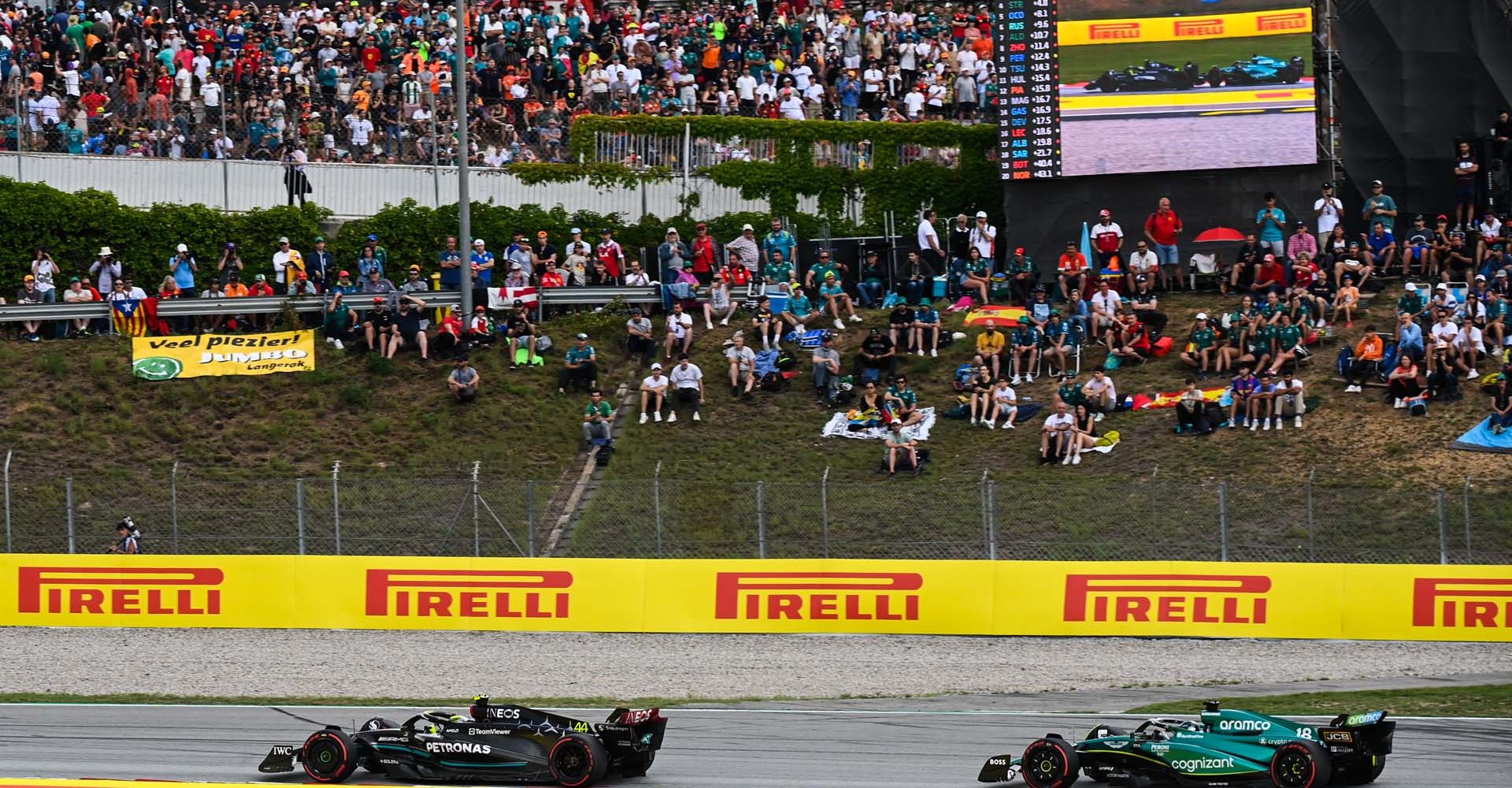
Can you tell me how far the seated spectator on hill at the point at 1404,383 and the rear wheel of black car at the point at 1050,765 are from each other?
14256 millimetres

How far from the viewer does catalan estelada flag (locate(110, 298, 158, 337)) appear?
31.8 metres

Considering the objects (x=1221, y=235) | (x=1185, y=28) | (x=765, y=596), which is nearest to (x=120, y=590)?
(x=765, y=596)

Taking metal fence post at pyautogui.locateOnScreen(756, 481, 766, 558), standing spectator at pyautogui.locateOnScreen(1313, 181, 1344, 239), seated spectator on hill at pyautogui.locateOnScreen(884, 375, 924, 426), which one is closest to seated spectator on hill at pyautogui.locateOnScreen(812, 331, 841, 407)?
seated spectator on hill at pyautogui.locateOnScreen(884, 375, 924, 426)

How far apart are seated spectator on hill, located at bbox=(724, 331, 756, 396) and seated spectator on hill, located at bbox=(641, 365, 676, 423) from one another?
1105mm

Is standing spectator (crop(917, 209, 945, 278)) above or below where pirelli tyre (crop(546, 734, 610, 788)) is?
above

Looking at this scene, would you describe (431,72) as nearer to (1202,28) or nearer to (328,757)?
(1202,28)

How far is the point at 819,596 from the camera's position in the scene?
2383 centimetres

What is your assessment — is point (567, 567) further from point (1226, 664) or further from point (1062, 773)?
point (1062, 773)

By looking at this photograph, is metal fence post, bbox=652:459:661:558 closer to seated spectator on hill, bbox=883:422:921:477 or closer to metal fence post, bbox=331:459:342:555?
seated spectator on hill, bbox=883:422:921:477

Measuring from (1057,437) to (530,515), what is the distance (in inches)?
286

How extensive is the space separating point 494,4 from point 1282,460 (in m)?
18.6

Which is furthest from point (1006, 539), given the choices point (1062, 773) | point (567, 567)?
point (1062, 773)

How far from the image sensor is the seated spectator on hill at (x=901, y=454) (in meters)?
27.7

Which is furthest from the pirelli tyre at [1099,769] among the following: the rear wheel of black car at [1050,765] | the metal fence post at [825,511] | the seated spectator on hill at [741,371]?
the seated spectator on hill at [741,371]
